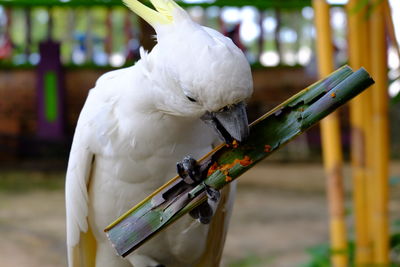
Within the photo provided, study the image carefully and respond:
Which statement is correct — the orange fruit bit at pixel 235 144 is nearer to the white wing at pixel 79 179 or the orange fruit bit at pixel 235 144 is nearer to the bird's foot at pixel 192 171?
the bird's foot at pixel 192 171

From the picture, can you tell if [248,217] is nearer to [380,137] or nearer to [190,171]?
[380,137]

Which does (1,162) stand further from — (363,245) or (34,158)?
(363,245)

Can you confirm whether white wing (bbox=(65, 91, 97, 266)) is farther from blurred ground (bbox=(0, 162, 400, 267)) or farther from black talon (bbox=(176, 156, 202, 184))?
blurred ground (bbox=(0, 162, 400, 267))

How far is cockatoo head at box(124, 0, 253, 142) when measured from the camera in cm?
76

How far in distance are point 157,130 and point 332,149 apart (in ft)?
2.23

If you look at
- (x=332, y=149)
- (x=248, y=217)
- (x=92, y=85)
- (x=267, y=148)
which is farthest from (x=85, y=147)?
(x=92, y=85)

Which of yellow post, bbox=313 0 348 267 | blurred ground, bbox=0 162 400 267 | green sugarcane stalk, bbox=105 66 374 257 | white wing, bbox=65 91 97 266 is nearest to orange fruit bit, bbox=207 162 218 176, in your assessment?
green sugarcane stalk, bbox=105 66 374 257

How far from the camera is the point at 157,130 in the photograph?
101 centimetres

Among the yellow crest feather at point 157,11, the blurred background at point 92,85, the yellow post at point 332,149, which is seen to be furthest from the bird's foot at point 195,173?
the blurred background at point 92,85

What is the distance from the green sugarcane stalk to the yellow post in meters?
0.67

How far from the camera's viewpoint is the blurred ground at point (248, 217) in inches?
117

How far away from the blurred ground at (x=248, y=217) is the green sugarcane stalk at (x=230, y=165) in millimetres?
1396

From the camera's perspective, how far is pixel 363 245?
147 centimetres

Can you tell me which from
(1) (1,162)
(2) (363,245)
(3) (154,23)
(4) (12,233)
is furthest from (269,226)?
(1) (1,162)
